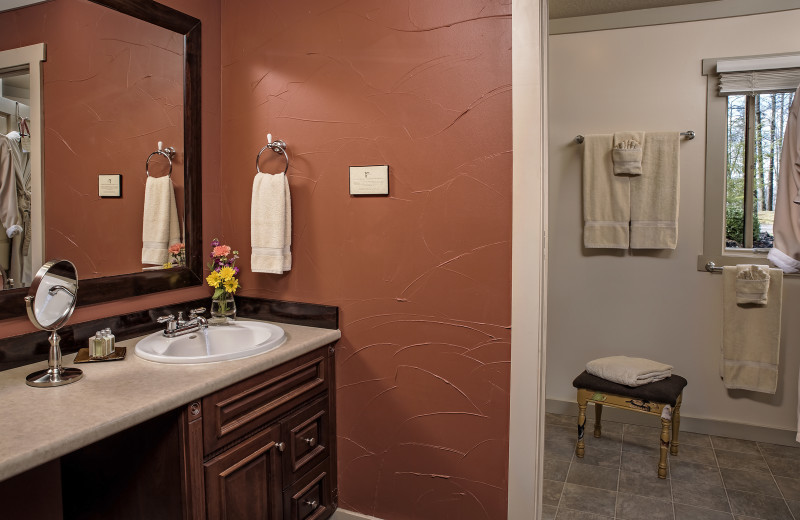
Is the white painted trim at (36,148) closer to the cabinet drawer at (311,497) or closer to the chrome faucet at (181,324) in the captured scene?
the chrome faucet at (181,324)

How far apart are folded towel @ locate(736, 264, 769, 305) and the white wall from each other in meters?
0.17

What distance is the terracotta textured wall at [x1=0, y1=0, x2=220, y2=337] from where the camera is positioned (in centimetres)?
159

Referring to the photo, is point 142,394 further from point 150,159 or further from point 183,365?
point 150,159

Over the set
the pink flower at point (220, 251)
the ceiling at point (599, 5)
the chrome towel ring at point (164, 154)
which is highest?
the ceiling at point (599, 5)

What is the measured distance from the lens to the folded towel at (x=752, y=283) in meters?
2.80

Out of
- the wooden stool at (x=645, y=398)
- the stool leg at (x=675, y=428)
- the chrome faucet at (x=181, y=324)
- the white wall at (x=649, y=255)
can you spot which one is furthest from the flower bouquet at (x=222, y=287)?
the stool leg at (x=675, y=428)

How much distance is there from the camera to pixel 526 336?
1.79 metres

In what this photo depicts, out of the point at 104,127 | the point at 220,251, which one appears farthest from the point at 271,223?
the point at 104,127

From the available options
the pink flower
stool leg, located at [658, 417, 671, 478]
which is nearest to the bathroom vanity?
the pink flower

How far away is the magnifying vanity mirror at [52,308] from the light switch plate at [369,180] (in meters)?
0.98

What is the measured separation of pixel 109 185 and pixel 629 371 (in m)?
2.45

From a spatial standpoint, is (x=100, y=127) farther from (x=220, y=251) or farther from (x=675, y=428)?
(x=675, y=428)

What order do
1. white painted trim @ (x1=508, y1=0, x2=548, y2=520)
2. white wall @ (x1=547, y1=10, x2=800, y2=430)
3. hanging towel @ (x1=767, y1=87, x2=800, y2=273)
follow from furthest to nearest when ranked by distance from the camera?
white wall @ (x1=547, y1=10, x2=800, y2=430)
hanging towel @ (x1=767, y1=87, x2=800, y2=273)
white painted trim @ (x1=508, y1=0, x2=548, y2=520)

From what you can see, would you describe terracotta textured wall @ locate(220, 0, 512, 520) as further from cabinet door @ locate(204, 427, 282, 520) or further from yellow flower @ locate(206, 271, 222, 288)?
cabinet door @ locate(204, 427, 282, 520)
